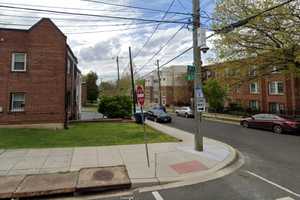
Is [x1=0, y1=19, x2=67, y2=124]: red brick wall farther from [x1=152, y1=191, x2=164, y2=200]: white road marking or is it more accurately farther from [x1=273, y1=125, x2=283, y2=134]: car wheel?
[x1=273, y1=125, x2=283, y2=134]: car wheel

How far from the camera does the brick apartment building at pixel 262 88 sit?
80.7ft

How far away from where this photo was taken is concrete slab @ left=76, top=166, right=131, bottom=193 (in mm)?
6887

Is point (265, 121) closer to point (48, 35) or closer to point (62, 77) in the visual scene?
point (62, 77)

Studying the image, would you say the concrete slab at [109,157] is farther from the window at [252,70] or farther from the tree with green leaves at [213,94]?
the tree with green leaves at [213,94]

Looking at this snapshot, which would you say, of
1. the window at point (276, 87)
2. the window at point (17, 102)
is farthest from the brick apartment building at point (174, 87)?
the window at point (17, 102)

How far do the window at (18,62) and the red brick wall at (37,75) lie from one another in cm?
27

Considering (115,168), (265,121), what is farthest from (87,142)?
(265,121)

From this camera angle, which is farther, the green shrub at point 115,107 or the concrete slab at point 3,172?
the green shrub at point 115,107

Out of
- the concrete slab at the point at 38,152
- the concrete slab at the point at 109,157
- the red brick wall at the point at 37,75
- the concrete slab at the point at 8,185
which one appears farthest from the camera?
the red brick wall at the point at 37,75

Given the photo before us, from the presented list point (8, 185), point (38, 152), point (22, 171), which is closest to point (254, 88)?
point (38, 152)

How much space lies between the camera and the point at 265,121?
21.4 meters

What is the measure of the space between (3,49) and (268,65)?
2100 centimetres

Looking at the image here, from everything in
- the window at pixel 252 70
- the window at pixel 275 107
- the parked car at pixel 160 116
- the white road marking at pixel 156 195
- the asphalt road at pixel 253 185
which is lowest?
the white road marking at pixel 156 195

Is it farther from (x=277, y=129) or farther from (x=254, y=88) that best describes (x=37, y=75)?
(x=254, y=88)
